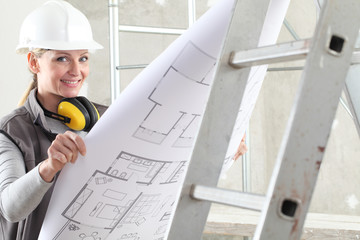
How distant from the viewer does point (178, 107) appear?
4.03 feet

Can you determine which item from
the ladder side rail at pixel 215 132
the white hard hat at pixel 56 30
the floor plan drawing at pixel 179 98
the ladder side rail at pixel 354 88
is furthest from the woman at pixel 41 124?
the ladder side rail at pixel 354 88

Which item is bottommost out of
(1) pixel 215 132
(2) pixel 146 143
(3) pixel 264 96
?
(3) pixel 264 96

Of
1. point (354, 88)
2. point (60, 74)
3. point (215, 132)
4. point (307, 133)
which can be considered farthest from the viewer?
point (60, 74)

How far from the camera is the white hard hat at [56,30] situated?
1740 mm

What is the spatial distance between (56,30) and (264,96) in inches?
156

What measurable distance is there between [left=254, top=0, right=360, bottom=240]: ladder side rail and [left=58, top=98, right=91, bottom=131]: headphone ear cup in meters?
1.00

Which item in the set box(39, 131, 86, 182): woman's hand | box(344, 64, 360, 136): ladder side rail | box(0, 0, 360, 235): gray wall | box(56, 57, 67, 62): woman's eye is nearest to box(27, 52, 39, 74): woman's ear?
box(56, 57, 67, 62): woman's eye

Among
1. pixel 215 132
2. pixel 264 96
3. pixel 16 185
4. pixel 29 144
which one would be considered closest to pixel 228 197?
pixel 215 132

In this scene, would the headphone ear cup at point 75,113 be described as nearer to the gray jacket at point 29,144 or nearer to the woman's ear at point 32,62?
the gray jacket at point 29,144

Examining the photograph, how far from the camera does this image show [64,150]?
4.26 ft

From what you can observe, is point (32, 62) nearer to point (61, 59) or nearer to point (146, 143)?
point (61, 59)

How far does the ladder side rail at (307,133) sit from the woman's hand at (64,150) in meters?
0.66

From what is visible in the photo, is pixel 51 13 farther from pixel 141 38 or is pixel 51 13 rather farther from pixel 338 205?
pixel 338 205

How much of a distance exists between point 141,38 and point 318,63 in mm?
4603
